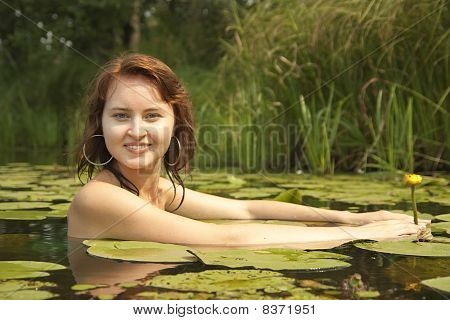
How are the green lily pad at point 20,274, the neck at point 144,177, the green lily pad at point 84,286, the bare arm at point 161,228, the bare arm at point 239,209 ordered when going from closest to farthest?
the green lily pad at point 84,286 → the green lily pad at point 20,274 → the bare arm at point 161,228 → the neck at point 144,177 → the bare arm at point 239,209

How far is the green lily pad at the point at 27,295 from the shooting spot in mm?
1639

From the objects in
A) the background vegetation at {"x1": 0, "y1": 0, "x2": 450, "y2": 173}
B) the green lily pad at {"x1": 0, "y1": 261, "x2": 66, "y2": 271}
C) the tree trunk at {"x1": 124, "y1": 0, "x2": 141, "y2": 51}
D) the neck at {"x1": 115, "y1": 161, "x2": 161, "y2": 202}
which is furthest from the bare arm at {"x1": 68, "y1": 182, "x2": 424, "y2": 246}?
the tree trunk at {"x1": 124, "y1": 0, "x2": 141, "y2": 51}

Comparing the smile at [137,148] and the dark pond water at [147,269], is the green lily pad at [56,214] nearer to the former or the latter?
the dark pond water at [147,269]

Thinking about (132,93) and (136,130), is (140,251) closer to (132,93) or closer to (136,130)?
(136,130)

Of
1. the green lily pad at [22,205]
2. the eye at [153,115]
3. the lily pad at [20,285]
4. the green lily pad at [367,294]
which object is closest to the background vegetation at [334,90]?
the green lily pad at [22,205]

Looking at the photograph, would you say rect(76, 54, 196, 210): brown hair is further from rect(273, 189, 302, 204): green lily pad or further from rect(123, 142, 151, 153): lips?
rect(273, 189, 302, 204): green lily pad

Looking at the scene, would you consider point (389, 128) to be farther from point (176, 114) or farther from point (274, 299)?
point (274, 299)

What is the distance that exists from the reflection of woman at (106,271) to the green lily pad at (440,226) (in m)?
1.18

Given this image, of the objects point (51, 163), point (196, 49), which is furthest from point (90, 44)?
point (51, 163)

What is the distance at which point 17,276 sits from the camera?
6.12ft

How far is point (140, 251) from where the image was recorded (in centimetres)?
215

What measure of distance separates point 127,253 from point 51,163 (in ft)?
13.7

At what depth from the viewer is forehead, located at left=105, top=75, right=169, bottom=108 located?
2445 mm

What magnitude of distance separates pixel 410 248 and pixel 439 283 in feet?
1.52
